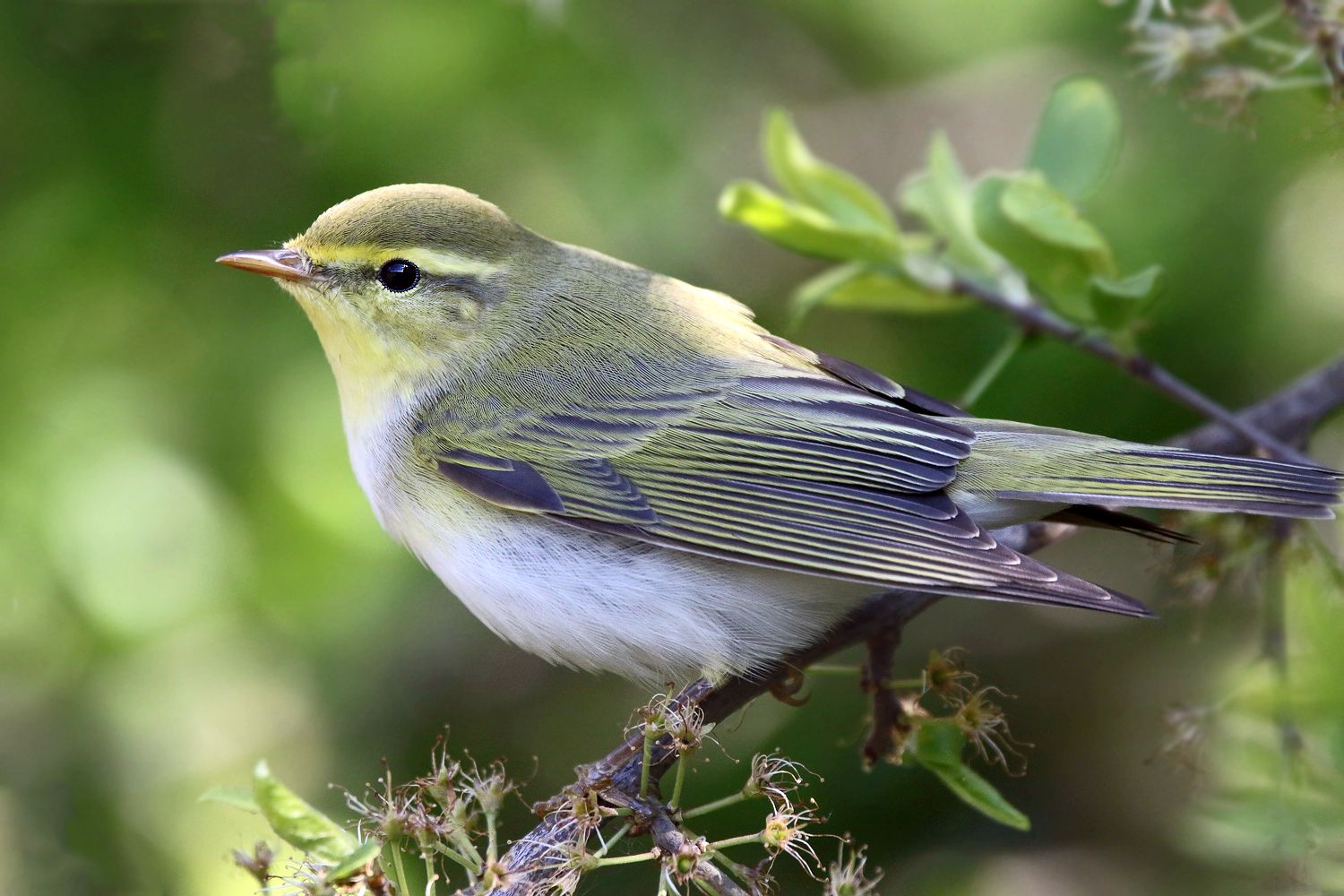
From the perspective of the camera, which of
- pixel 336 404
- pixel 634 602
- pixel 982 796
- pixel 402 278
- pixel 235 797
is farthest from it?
pixel 336 404

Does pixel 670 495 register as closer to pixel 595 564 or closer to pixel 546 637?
pixel 595 564

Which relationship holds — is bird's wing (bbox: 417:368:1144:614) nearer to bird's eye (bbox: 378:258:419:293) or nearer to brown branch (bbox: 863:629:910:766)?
brown branch (bbox: 863:629:910:766)

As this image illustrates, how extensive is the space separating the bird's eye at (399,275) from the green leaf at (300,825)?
4.84ft

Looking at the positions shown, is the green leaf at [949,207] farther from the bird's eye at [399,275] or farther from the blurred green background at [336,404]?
the bird's eye at [399,275]

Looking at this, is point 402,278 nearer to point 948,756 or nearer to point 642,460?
point 642,460

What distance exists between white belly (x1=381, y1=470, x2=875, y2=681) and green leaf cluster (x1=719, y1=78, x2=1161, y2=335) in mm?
700

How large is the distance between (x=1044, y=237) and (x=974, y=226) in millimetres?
217

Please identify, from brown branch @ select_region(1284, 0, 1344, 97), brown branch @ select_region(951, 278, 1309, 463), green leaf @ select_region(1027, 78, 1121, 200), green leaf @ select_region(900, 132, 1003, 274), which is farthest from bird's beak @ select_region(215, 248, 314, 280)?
brown branch @ select_region(1284, 0, 1344, 97)

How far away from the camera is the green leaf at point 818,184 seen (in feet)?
10.5

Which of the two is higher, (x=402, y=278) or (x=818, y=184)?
(x=818, y=184)

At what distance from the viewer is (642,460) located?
3.15 metres

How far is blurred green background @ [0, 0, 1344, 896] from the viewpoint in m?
3.54

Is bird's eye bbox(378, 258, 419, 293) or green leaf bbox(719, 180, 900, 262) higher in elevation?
green leaf bbox(719, 180, 900, 262)

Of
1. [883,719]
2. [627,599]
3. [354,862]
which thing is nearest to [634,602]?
[627,599]
